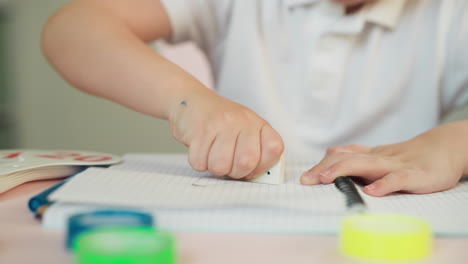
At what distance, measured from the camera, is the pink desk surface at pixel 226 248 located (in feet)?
0.94

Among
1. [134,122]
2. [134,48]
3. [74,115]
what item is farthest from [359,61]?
[74,115]

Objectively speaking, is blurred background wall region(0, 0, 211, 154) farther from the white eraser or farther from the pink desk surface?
the pink desk surface

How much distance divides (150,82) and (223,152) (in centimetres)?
17

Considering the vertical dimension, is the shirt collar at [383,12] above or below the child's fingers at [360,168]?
above

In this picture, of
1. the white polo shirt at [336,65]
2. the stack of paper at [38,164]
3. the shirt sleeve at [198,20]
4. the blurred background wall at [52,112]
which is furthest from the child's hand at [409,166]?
the blurred background wall at [52,112]

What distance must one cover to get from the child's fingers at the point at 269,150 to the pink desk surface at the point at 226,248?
0.41 ft

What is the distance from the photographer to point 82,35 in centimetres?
65

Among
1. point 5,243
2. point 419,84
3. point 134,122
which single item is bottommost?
point 134,122

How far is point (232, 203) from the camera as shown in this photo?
0.36 metres

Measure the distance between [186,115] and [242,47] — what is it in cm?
41

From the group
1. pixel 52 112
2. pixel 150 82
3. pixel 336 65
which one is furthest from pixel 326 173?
pixel 52 112

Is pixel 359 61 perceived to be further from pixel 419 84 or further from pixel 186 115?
pixel 186 115

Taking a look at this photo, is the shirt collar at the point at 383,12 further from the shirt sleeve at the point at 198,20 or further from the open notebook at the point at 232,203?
the open notebook at the point at 232,203

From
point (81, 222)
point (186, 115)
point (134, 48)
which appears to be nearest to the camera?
point (81, 222)
